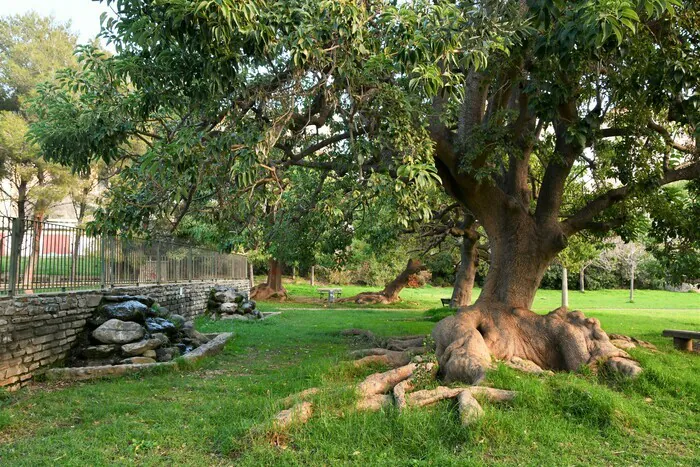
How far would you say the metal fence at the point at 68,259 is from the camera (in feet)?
25.7

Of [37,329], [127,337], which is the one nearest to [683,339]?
[127,337]

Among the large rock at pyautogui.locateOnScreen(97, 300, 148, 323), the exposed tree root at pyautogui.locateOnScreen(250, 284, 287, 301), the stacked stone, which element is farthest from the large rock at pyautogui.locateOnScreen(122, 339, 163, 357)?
the exposed tree root at pyautogui.locateOnScreen(250, 284, 287, 301)

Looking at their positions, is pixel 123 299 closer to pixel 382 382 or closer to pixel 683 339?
pixel 382 382

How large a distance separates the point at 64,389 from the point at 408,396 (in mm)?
4942

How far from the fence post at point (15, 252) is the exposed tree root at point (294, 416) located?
192 inches

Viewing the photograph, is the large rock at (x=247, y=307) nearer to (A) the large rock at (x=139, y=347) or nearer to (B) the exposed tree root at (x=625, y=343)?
(A) the large rock at (x=139, y=347)

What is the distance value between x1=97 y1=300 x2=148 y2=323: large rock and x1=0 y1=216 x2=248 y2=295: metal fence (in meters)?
0.65

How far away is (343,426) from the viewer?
16.8ft

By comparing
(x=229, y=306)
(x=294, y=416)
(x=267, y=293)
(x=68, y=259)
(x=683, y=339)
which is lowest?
(x=267, y=293)

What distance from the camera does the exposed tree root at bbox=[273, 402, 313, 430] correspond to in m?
5.07

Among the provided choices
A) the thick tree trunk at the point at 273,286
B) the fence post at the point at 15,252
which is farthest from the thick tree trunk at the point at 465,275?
the fence post at the point at 15,252

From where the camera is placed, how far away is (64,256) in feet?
30.5

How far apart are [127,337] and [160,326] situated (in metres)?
1.07

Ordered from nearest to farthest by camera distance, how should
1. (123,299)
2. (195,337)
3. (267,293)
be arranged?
A: (123,299) < (195,337) < (267,293)
